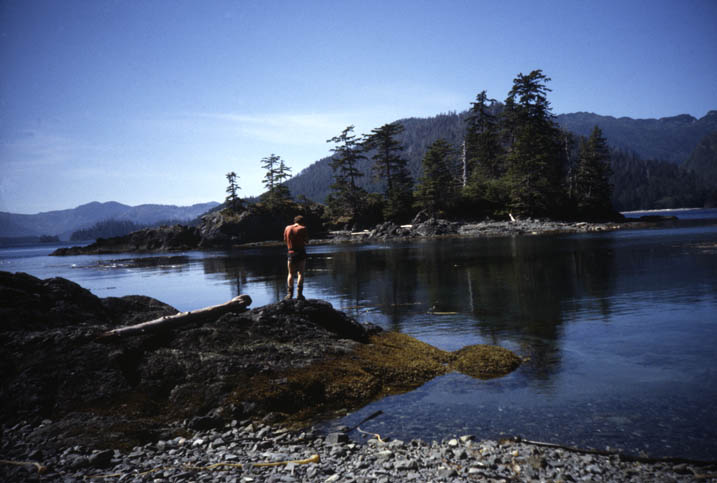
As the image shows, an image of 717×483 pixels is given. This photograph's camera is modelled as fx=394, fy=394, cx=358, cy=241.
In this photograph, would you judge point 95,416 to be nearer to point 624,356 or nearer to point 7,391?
point 7,391

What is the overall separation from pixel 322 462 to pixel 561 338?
7.58m

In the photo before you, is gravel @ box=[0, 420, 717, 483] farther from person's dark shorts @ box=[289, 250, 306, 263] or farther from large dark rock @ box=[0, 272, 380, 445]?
person's dark shorts @ box=[289, 250, 306, 263]

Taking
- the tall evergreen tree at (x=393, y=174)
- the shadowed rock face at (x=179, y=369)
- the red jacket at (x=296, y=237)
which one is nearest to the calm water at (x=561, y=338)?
the shadowed rock face at (x=179, y=369)

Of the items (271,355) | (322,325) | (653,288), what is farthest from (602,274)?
(271,355)

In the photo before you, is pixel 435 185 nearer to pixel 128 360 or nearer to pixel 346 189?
pixel 346 189

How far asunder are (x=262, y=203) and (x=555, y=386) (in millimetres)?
79918

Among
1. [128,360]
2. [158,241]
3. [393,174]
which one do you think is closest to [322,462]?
[128,360]

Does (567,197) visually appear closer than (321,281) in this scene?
No

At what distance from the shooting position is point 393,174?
252 feet

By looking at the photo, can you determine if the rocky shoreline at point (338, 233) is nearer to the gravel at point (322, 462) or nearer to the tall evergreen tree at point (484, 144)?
the tall evergreen tree at point (484, 144)

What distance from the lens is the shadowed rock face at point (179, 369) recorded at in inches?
263

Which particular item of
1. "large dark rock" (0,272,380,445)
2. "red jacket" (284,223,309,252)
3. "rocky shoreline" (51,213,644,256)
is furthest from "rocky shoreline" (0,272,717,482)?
"rocky shoreline" (51,213,644,256)

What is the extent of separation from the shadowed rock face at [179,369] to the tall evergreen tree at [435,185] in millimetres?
59356

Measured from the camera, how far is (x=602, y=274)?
20.5 meters
